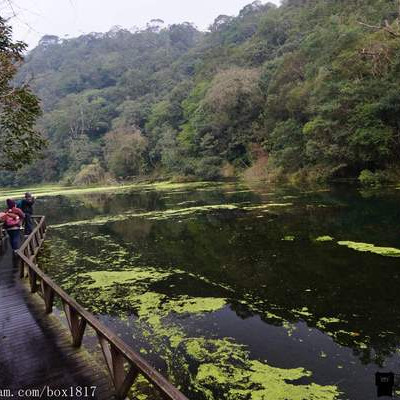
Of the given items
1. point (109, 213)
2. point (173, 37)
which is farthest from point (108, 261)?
point (173, 37)

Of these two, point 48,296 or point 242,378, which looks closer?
point 242,378

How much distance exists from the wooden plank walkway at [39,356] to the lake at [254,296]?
88 cm

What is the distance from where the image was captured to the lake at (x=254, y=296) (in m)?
5.59

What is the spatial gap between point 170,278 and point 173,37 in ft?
440

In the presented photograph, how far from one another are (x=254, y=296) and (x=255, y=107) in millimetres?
39590

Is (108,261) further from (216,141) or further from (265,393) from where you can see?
(216,141)

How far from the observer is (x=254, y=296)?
862 centimetres

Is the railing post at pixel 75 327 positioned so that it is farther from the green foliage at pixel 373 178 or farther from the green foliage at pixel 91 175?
the green foliage at pixel 91 175

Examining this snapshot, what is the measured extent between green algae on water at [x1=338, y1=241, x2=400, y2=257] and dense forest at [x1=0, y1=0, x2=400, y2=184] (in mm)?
4968

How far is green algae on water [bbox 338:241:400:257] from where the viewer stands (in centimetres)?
1068

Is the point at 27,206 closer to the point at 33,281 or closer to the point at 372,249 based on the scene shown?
the point at 33,281

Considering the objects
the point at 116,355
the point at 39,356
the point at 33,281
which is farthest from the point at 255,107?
the point at 116,355

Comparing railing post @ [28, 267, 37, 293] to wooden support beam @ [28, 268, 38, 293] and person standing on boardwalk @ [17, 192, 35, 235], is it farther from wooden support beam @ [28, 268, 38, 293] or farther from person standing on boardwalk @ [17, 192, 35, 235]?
person standing on boardwalk @ [17, 192, 35, 235]

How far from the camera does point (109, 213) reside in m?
24.7
